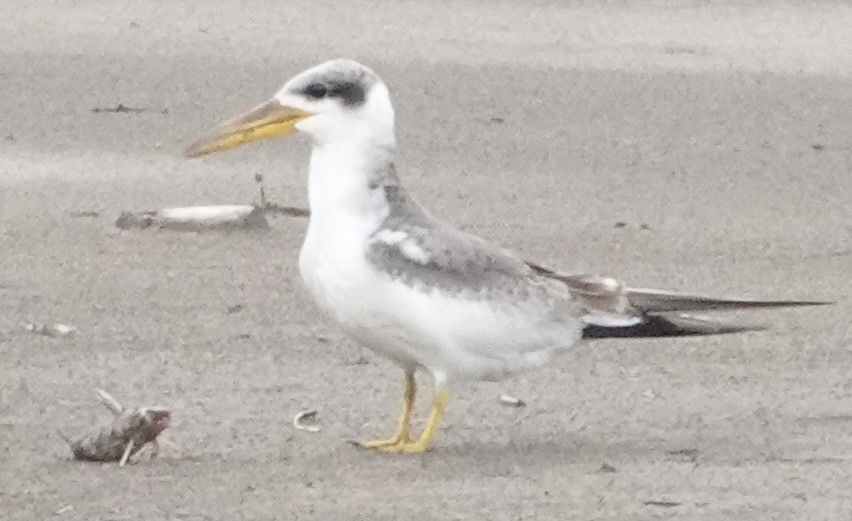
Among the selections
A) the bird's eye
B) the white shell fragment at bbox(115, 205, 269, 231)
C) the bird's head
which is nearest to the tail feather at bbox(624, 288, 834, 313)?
the bird's head

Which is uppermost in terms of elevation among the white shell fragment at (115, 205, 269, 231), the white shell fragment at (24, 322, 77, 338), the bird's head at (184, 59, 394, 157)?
the bird's head at (184, 59, 394, 157)

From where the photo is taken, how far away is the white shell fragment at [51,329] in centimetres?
610

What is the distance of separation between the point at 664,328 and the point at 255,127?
1.03 metres

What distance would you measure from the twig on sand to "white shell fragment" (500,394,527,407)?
1.03 meters

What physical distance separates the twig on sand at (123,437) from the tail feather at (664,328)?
3.37 feet

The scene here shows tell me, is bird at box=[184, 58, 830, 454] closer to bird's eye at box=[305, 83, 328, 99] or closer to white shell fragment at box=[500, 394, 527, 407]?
bird's eye at box=[305, 83, 328, 99]

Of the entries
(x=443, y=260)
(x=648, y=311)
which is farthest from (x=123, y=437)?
(x=648, y=311)

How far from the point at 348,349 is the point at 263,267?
3.16 feet

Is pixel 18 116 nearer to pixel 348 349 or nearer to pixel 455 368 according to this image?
pixel 348 349

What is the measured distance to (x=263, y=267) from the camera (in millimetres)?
6996

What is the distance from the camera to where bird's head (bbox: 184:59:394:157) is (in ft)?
17.3

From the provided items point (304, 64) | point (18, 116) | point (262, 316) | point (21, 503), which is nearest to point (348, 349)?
point (262, 316)

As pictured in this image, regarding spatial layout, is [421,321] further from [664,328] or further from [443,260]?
[664,328]

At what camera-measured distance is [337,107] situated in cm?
527
